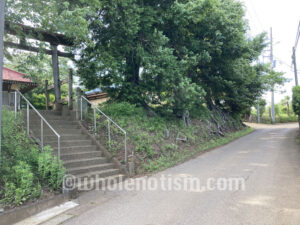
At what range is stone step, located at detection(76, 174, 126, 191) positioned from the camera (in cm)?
583

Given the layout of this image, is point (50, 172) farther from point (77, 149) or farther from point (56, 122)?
point (56, 122)

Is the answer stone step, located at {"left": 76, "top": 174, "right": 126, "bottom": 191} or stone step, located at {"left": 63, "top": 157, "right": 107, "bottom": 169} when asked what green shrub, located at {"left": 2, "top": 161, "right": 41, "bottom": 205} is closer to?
stone step, located at {"left": 76, "top": 174, "right": 126, "bottom": 191}

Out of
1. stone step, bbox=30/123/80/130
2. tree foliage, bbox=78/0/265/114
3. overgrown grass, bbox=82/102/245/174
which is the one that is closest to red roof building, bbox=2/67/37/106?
tree foliage, bbox=78/0/265/114

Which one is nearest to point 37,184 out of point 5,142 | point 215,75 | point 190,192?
point 5,142

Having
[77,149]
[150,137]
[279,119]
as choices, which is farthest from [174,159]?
[279,119]

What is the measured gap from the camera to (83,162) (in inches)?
265

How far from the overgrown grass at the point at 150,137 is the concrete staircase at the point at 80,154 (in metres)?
0.53

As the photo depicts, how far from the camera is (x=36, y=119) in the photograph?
315 inches

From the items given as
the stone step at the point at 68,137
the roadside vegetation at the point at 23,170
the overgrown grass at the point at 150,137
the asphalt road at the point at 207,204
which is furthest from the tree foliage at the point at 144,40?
the asphalt road at the point at 207,204

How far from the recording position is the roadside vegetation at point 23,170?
14.1ft

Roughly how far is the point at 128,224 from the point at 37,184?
87.7 inches

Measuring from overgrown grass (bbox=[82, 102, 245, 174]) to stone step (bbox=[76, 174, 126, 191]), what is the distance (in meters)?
0.90

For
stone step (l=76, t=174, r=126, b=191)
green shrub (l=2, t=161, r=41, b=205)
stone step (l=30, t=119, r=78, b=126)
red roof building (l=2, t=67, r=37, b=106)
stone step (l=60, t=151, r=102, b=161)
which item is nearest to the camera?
green shrub (l=2, t=161, r=41, b=205)

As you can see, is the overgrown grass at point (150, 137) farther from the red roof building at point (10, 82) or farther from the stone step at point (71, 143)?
the red roof building at point (10, 82)
